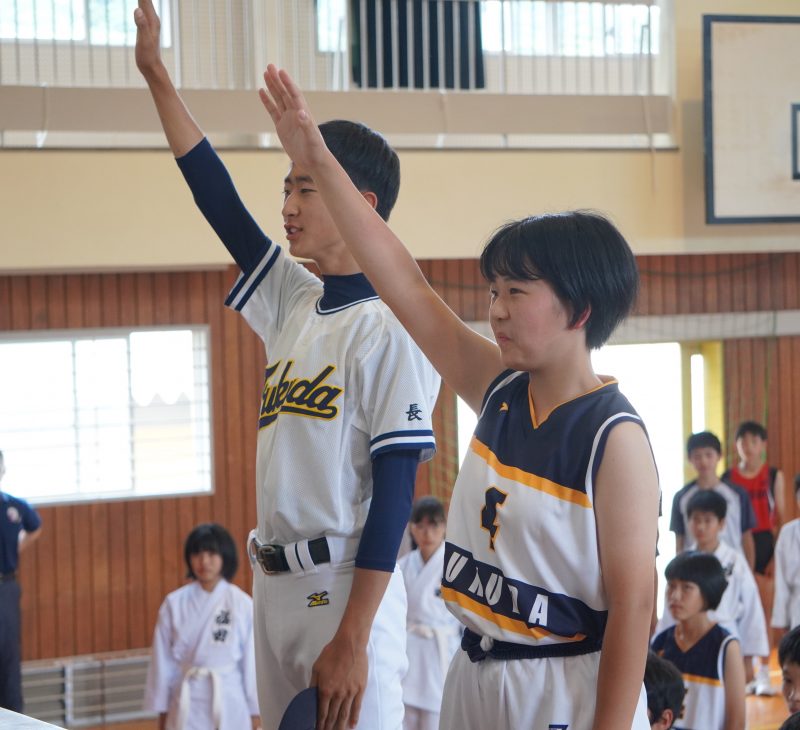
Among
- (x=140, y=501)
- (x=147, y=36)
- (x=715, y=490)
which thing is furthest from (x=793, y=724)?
(x=140, y=501)

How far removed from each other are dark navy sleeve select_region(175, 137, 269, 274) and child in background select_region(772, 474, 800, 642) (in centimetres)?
439

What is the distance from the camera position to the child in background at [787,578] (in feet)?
17.9

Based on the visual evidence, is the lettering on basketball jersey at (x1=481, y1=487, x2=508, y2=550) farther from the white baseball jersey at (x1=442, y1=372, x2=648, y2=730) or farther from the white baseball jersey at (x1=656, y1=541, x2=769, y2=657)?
the white baseball jersey at (x1=656, y1=541, x2=769, y2=657)

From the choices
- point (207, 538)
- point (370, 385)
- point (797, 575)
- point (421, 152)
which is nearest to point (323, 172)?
point (370, 385)

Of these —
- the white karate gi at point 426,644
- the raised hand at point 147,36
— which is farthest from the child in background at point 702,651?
the raised hand at point 147,36

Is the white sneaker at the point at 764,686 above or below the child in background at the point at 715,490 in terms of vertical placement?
below

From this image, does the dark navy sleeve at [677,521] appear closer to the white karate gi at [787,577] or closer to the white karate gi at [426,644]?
the white karate gi at [787,577]

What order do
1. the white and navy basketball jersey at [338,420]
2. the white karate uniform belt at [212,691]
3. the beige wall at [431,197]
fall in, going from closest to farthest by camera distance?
the white and navy basketball jersey at [338,420], the white karate uniform belt at [212,691], the beige wall at [431,197]

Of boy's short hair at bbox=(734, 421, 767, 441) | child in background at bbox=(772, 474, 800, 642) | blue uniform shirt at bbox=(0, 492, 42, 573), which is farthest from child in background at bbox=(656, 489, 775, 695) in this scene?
blue uniform shirt at bbox=(0, 492, 42, 573)

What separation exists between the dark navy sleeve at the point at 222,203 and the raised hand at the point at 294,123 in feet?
0.98

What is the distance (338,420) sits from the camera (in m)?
1.61

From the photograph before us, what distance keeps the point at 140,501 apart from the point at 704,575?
3391mm

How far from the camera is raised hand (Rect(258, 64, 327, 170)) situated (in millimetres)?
1450

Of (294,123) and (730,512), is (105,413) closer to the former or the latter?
(730,512)
